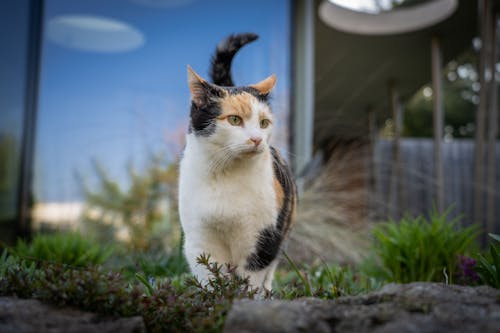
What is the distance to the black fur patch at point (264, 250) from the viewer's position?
5.12 ft

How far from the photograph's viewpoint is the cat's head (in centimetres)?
149

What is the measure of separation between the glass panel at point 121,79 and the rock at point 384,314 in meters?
3.05

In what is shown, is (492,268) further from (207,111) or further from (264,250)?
(207,111)

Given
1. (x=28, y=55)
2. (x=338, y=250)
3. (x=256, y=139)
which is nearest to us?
(x=256, y=139)

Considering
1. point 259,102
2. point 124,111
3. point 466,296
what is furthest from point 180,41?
point 466,296

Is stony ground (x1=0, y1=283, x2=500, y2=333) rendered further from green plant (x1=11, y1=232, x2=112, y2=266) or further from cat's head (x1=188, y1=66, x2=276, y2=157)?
green plant (x1=11, y1=232, x2=112, y2=266)

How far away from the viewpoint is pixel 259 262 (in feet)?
5.17

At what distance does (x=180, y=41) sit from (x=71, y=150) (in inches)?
63.8

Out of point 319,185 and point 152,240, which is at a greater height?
point 319,185

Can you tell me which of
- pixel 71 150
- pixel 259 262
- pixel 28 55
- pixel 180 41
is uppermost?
pixel 180 41

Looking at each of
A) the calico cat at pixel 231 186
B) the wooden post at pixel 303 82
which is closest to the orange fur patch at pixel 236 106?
the calico cat at pixel 231 186

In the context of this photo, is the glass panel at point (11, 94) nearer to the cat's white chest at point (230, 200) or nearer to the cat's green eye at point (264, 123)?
the cat's white chest at point (230, 200)

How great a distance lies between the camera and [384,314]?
37.7 inches

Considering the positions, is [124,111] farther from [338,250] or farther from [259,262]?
[259,262]
